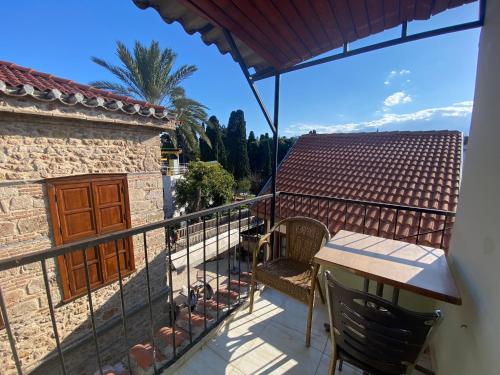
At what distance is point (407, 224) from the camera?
4.37 meters

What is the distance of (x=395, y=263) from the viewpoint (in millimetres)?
1383

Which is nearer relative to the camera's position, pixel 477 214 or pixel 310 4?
pixel 477 214

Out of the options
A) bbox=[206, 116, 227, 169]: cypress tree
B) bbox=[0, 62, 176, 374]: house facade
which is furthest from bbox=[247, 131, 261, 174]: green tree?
bbox=[0, 62, 176, 374]: house facade

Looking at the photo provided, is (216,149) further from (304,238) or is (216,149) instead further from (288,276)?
(288,276)

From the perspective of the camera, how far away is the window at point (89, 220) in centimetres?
385

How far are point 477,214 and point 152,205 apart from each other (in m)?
5.31

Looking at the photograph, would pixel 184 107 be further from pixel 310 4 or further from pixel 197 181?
pixel 310 4

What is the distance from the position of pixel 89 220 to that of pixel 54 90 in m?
2.23

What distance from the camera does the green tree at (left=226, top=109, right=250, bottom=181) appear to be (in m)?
18.5

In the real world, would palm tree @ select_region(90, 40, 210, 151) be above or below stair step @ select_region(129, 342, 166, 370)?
above

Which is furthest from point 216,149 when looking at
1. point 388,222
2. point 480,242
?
point 480,242

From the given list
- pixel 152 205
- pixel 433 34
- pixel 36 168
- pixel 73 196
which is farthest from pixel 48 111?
pixel 433 34

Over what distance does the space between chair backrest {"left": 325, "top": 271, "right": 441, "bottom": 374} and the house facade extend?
353 centimetres

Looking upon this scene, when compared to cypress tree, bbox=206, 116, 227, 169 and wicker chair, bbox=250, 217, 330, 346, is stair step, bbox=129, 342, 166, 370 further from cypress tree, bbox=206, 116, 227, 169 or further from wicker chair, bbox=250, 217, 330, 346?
cypress tree, bbox=206, 116, 227, 169
